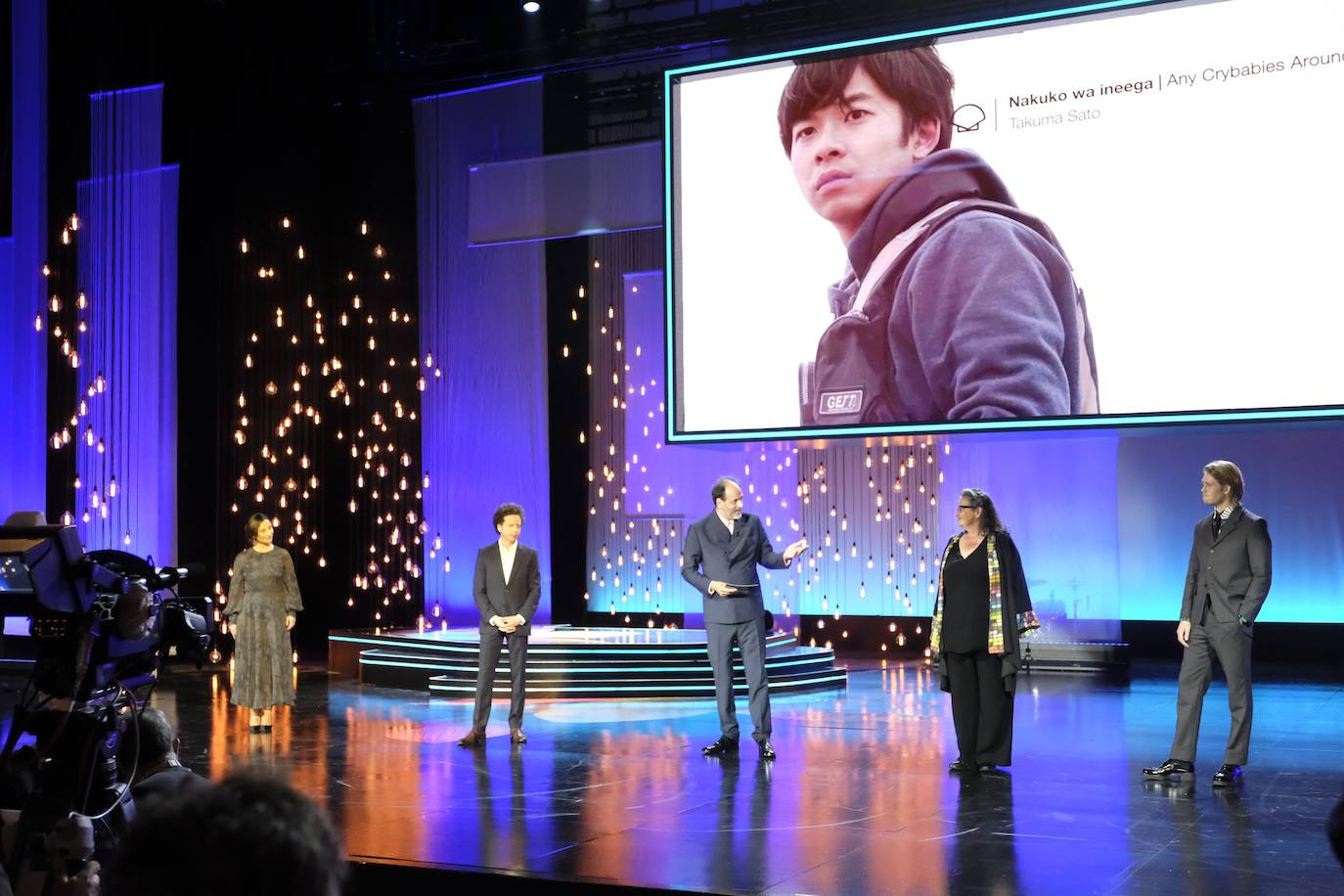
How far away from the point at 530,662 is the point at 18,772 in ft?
22.0

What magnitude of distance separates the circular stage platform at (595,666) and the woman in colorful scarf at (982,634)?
3142 mm

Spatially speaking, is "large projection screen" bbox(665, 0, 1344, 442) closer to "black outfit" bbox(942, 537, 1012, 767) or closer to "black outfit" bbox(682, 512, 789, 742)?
"black outfit" bbox(682, 512, 789, 742)

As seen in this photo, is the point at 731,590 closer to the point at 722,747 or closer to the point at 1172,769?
the point at 722,747

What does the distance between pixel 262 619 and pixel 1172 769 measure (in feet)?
16.4

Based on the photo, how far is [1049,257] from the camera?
26.0ft

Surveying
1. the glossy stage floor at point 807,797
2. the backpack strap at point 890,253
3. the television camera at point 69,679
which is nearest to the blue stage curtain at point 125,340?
the glossy stage floor at point 807,797

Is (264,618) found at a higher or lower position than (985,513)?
lower

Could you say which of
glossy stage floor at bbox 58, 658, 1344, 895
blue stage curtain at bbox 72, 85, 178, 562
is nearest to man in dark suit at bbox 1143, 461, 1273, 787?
glossy stage floor at bbox 58, 658, 1344, 895

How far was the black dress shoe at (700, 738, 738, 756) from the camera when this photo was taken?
260 inches

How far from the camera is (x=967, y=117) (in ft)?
26.8

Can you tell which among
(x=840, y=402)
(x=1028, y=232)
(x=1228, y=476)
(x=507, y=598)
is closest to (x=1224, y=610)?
(x=1228, y=476)

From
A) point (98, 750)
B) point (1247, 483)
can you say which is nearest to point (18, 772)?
point (98, 750)

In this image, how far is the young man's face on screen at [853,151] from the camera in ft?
27.7

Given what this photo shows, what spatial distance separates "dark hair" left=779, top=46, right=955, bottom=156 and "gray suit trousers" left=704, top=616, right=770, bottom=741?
11.0ft
